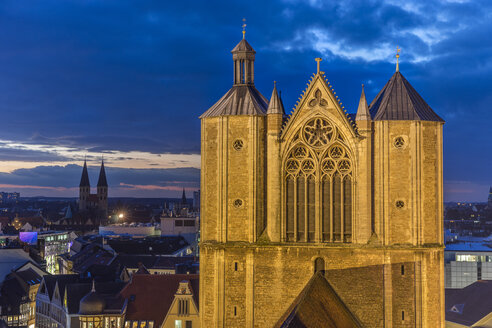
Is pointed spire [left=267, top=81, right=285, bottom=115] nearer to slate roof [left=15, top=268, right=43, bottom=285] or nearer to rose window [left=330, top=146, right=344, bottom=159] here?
rose window [left=330, top=146, right=344, bottom=159]

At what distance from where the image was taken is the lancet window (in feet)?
130

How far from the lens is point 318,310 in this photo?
36812 millimetres

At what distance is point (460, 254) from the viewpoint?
96250 mm

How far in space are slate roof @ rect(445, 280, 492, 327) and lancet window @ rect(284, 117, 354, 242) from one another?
94.9 ft

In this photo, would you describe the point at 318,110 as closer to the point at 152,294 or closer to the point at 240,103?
the point at 240,103

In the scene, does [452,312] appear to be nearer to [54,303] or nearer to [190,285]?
[190,285]

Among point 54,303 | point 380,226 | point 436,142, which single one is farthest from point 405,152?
point 54,303

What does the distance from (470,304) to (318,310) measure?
34.6m

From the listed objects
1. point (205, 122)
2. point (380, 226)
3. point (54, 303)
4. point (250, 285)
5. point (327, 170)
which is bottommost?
point (54, 303)

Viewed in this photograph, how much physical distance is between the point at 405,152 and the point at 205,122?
12.0 metres

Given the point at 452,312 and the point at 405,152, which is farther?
the point at 452,312

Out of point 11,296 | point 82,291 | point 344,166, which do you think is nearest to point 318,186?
point 344,166

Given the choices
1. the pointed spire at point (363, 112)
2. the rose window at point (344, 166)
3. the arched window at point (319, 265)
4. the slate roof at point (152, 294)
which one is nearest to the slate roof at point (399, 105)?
the pointed spire at point (363, 112)

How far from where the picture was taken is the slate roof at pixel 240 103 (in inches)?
1614
